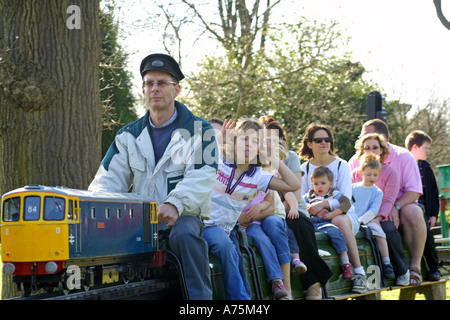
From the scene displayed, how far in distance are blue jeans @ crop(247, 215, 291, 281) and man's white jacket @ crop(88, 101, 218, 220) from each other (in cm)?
122

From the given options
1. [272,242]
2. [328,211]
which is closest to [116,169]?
[272,242]

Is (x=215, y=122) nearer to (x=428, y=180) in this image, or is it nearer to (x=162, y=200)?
(x=162, y=200)

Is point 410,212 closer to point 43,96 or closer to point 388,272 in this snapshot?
point 388,272

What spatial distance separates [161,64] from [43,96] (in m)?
2.04

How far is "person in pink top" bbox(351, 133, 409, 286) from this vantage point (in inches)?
332

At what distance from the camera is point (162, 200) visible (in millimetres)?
5246

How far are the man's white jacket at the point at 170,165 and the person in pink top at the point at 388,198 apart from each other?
391 cm

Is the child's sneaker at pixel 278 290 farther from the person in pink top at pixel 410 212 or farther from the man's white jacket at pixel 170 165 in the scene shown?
the person in pink top at pixel 410 212

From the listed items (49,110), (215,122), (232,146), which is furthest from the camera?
(215,122)

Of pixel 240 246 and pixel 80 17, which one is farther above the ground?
pixel 80 17

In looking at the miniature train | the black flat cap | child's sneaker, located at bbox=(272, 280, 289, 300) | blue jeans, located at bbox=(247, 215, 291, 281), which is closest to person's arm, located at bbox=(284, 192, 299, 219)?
blue jeans, located at bbox=(247, 215, 291, 281)

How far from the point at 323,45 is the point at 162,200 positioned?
14340 millimetres

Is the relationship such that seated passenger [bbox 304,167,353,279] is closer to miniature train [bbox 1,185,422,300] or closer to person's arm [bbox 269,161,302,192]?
person's arm [bbox 269,161,302,192]

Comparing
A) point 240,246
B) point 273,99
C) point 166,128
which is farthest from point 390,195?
point 273,99
